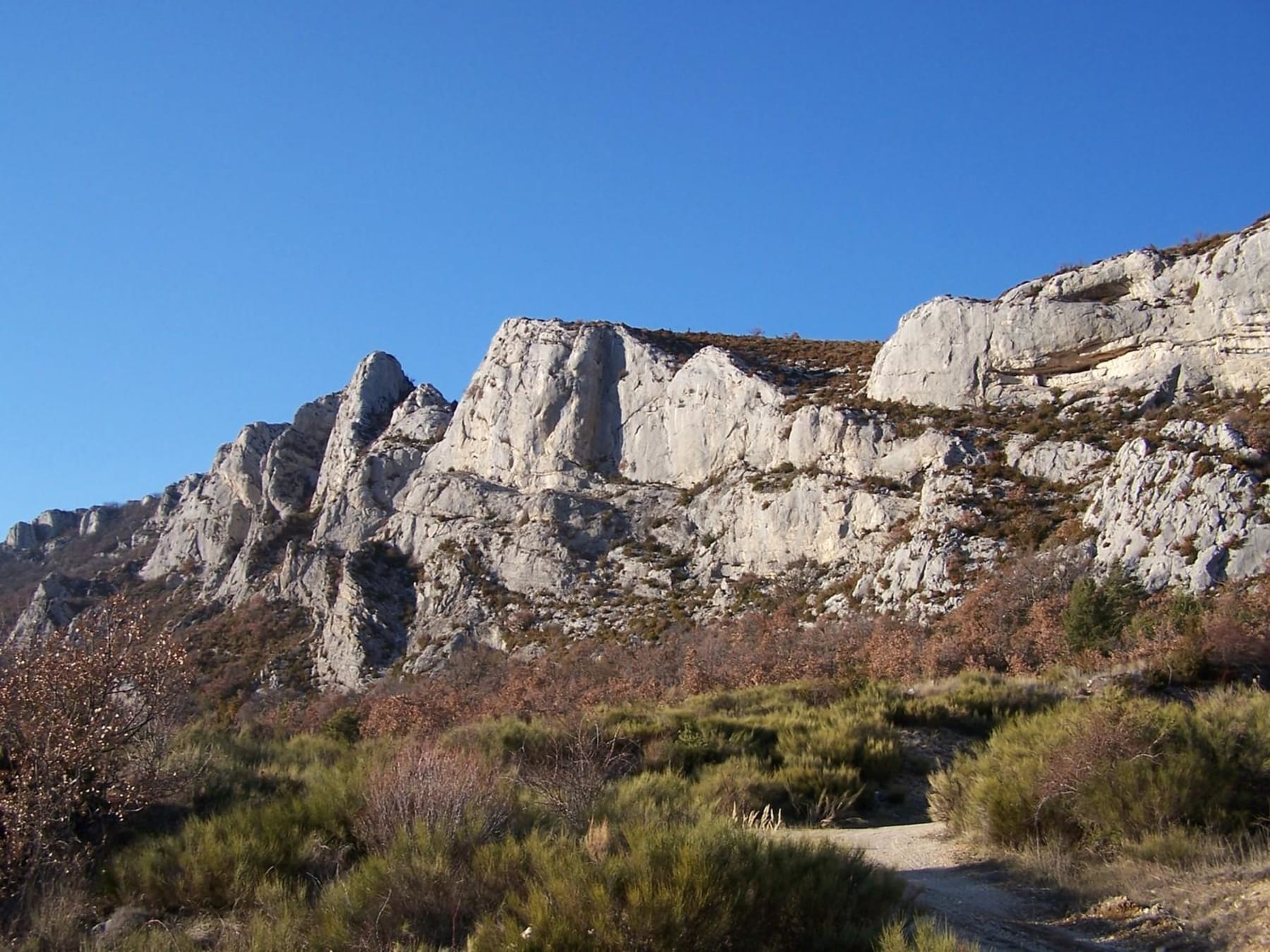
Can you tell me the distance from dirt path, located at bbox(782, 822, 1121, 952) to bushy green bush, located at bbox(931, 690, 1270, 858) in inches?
18.8

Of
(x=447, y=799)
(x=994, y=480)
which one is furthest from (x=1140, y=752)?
(x=994, y=480)

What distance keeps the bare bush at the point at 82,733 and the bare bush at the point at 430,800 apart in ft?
6.22

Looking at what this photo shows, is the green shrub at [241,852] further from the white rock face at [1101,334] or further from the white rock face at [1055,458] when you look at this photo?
the white rock face at [1101,334]

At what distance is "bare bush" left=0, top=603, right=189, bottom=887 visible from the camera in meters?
6.36

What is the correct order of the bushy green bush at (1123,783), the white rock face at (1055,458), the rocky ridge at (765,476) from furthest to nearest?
1. the white rock face at (1055,458)
2. the rocky ridge at (765,476)
3. the bushy green bush at (1123,783)

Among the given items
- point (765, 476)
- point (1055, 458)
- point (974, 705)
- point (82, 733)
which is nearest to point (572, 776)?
point (82, 733)

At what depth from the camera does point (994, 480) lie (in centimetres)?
3108

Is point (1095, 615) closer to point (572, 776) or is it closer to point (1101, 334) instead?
point (572, 776)

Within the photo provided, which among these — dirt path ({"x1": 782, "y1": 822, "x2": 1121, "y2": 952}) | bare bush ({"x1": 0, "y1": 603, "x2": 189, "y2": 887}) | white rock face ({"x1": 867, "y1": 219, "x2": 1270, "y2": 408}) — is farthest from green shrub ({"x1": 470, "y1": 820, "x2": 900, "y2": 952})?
white rock face ({"x1": 867, "y1": 219, "x2": 1270, "y2": 408})

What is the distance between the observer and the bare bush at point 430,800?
253 inches

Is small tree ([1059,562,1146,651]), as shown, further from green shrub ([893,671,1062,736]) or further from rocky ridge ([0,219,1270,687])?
green shrub ([893,671,1062,736])

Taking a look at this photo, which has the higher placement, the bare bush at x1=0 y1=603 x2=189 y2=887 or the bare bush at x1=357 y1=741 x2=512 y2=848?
the bare bush at x1=0 y1=603 x2=189 y2=887

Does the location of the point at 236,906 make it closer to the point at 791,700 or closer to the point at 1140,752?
the point at 1140,752

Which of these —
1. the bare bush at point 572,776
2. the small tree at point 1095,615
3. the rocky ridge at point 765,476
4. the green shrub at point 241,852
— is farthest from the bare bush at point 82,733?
the rocky ridge at point 765,476
